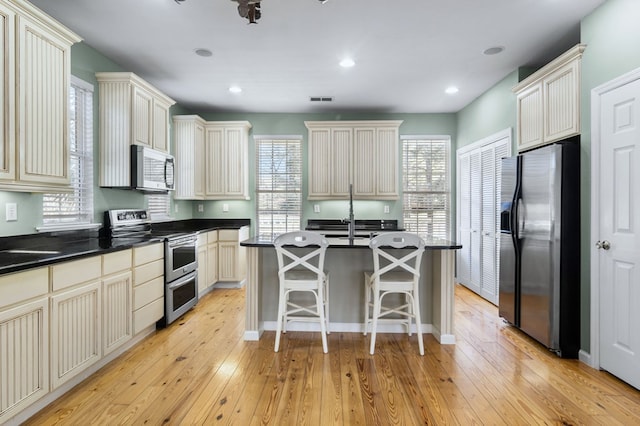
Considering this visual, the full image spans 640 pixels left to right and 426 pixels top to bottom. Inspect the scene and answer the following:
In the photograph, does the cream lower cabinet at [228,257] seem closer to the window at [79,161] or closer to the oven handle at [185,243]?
the oven handle at [185,243]

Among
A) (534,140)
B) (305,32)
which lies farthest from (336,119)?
(534,140)

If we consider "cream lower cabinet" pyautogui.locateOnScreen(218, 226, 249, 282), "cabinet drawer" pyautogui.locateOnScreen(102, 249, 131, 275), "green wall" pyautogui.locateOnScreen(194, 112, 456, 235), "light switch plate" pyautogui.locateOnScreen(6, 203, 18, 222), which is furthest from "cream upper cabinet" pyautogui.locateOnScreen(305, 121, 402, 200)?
"light switch plate" pyautogui.locateOnScreen(6, 203, 18, 222)

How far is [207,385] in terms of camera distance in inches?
89.7

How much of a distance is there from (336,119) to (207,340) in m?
3.87

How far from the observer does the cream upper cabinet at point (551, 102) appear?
2738 mm

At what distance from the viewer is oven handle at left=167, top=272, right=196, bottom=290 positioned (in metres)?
3.42

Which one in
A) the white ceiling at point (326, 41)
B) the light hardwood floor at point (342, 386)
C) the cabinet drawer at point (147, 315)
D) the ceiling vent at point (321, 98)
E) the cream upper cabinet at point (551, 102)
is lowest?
the light hardwood floor at point (342, 386)

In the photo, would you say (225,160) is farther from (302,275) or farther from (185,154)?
(302,275)

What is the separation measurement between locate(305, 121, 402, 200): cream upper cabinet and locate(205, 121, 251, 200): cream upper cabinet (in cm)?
110

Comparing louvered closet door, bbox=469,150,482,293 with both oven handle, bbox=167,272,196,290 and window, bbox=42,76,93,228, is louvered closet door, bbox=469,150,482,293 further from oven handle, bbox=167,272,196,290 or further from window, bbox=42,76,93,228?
window, bbox=42,76,93,228

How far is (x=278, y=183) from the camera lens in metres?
5.55

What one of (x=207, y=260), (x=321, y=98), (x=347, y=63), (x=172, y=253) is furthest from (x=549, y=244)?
(x=207, y=260)

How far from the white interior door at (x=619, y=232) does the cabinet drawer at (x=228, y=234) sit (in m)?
4.18

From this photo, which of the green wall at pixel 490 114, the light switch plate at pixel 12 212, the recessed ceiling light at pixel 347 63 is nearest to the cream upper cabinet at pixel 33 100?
the light switch plate at pixel 12 212
